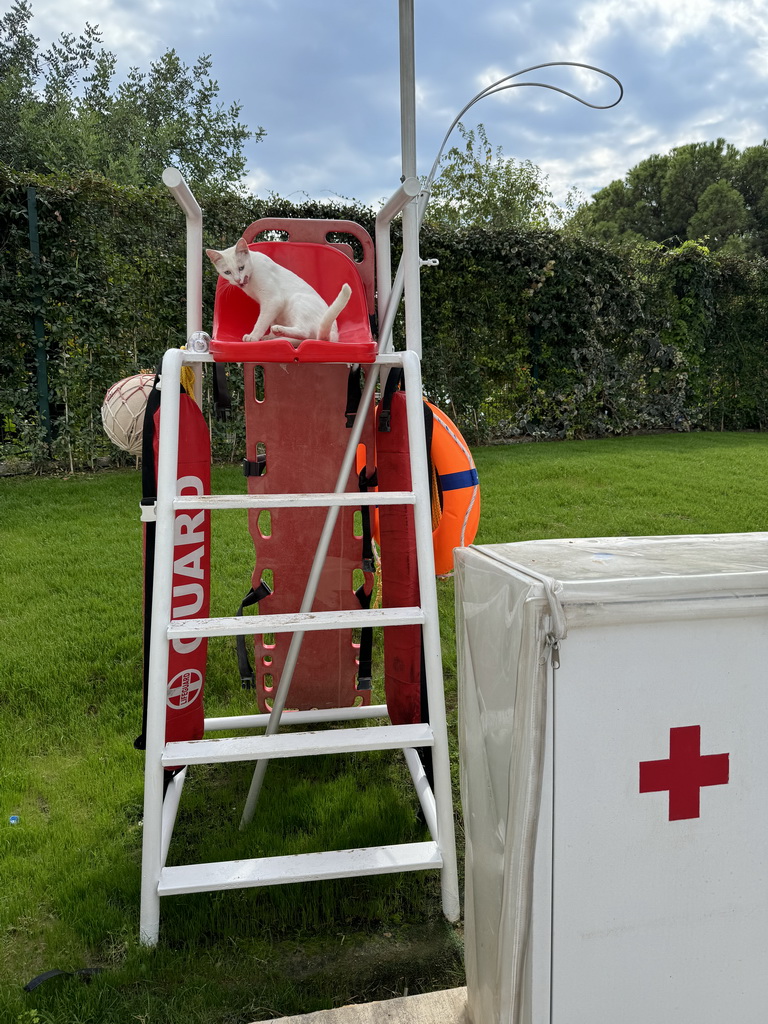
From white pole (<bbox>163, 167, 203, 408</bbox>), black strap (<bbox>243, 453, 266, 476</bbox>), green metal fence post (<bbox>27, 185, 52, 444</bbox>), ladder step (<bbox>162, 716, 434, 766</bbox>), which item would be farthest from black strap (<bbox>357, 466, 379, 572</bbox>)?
green metal fence post (<bbox>27, 185, 52, 444</bbox>)

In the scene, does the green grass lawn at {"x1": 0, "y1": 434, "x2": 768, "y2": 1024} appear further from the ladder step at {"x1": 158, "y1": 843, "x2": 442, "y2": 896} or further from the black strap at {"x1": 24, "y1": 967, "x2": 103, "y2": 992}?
the ladder step at {"x1": 158, "y1": 843, "x2": 442, "y2": 896}

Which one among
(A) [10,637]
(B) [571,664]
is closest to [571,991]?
(B) [571,664]

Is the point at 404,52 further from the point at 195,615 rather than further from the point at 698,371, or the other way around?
the point at 698,371

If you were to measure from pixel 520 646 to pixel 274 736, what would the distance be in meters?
0.83

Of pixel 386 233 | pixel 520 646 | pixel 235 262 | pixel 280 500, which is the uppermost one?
pixel 386 233

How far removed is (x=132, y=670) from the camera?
2.83 m

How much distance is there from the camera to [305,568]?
2264 mm

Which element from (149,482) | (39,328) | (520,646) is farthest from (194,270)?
(39,328)

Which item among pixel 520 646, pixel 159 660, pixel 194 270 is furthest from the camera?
pixel 194 270

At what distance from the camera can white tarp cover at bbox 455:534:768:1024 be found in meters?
0.91

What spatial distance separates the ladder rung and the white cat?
0.45m

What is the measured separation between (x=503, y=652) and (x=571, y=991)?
0.45 meters

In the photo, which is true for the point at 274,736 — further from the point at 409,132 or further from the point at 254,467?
the point at 409,132

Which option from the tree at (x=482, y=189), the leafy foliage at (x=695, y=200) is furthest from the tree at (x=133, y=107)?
the leafy foliage at (x=695, y=200)
